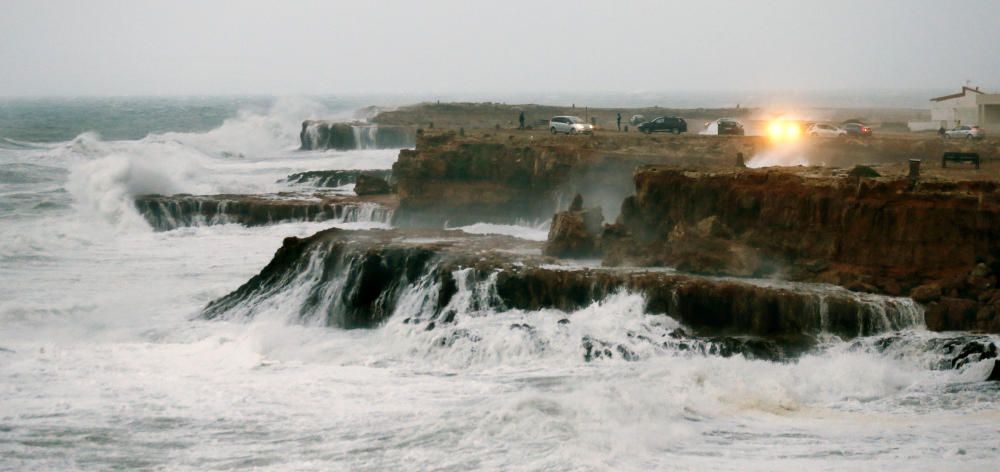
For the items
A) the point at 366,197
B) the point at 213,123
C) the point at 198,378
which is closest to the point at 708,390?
the point at 198,378

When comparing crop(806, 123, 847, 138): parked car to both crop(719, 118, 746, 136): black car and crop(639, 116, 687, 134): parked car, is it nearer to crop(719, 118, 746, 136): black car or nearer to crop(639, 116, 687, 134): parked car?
crop(719, 118, 746, 136): black car

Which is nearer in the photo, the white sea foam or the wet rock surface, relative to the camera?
the white sea foam

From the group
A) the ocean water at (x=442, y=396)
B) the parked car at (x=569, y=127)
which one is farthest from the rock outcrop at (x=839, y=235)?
the parked car at (x=569, y=127)

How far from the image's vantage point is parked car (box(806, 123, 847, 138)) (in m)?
43.8

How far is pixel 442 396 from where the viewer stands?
18.9 meters

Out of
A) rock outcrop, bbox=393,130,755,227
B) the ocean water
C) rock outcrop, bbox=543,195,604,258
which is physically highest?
rock outcrop, bbox=393,130,755,227

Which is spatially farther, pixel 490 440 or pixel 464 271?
pixel 464 271

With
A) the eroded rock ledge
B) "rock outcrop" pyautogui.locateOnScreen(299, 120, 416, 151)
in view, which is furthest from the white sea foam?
"rock outcrop" pyautogui.locateOnScreen(299, 120, 416, 151)

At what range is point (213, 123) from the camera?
355ft

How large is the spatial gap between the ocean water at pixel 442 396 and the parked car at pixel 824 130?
2416 centimetres

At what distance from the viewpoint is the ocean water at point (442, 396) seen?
15805 millimetres

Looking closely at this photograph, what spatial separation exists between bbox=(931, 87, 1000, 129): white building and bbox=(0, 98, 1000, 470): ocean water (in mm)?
29419

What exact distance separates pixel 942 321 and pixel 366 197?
24900mm

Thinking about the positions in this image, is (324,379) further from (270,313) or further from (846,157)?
(846,157)
